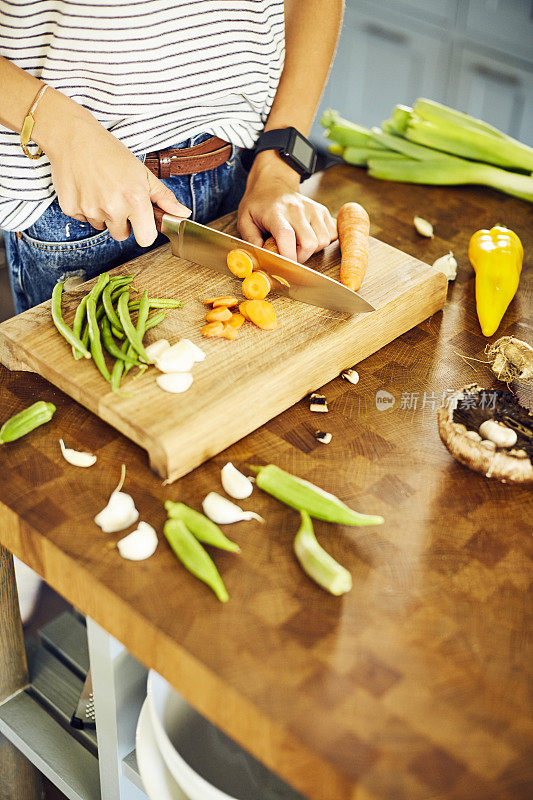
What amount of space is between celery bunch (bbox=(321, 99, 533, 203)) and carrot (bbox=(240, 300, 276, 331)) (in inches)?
34.2

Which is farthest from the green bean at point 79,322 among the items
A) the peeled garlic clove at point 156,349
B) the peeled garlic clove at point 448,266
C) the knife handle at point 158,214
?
the peeled garlic clove at point 448,266

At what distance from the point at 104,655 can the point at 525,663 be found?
0.63m

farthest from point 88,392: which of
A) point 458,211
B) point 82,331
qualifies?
point 458,211

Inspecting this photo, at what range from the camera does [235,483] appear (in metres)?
1.20

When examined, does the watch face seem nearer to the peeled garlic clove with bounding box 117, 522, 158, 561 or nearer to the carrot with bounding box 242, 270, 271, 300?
the carrot with bounding box 242, 270, 271, 300

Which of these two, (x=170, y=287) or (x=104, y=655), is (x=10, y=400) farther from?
(x=104, y=655)

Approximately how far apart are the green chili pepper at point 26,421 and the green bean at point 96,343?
0.35ft

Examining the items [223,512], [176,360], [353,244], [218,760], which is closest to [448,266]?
[353,244]

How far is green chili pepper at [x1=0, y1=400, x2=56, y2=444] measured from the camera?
1.25 meters

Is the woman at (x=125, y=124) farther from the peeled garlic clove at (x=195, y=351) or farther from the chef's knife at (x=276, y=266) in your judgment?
the peeled garlic clove at (x=195, y=351)

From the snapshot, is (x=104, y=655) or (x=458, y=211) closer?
(x=104, y=655)

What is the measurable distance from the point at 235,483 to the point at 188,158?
0.75m

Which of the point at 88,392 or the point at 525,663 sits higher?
the point at 88,392

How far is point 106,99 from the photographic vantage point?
56.0 inches
